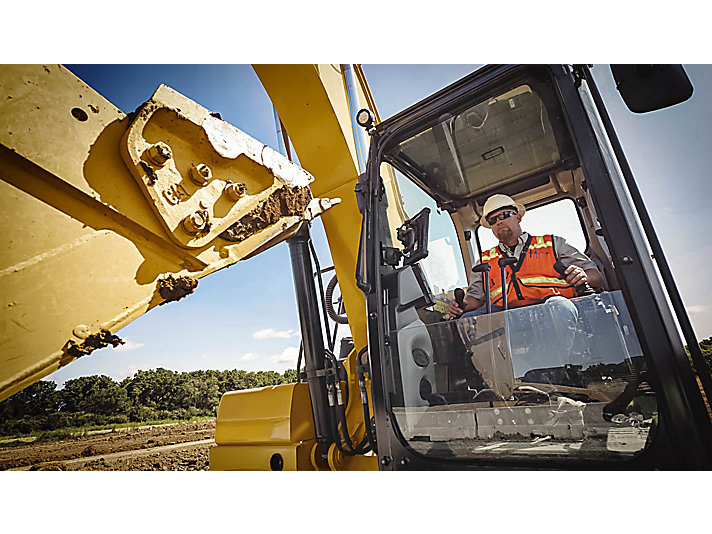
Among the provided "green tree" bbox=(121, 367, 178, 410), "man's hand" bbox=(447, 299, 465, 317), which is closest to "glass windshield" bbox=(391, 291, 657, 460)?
"man's hand" bbox=(447, 299, 465, 317)

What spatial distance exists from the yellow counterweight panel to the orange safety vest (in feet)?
3.11

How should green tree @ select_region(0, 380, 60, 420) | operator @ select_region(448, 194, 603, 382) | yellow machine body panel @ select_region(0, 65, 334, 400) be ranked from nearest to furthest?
yellow machine body panel @ select_region(0, 65, 334, 400)
operator @ select_region(448, 194, 603, 382)
green tree @ select_region(0, 380, 60, 420)

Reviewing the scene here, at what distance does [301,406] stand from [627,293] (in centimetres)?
133

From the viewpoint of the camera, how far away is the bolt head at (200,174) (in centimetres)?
122

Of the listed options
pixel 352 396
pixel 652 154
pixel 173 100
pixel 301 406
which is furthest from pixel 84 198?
pixel 652 154

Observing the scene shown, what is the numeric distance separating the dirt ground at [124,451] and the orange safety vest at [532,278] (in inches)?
69.2

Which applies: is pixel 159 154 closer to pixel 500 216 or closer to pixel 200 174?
pixel 200 174

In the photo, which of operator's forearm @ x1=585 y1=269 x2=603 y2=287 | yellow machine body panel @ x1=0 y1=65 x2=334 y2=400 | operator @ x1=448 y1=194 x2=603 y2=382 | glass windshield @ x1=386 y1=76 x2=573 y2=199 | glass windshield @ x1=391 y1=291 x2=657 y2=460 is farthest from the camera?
glass windshield @ x1=386 y1=76 x2=573 y2=199

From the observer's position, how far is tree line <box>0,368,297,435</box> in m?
2.61

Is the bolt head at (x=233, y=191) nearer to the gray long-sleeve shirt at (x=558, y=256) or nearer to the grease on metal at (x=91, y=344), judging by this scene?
the grease on metal at (x=91, y=344)

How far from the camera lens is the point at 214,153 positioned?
129 cm

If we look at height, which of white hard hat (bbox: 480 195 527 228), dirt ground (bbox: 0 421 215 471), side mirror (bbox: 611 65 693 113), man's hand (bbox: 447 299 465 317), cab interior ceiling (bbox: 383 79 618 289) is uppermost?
cab interior ceiling (bbox: 383 79 618 289)

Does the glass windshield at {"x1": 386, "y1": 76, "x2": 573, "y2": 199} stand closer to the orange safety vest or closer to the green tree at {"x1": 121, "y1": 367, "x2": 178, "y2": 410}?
the orange safety vest
